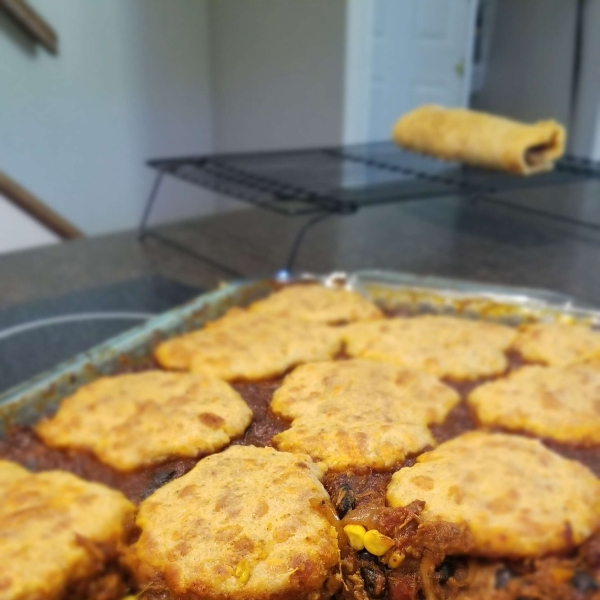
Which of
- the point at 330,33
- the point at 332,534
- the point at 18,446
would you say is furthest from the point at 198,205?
the point at 332,534

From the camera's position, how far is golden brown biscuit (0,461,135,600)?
21.1 inches

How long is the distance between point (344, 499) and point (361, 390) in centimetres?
19

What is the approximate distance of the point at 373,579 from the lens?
587 mm

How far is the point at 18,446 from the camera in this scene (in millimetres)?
756

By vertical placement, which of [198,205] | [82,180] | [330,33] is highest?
[330,33]

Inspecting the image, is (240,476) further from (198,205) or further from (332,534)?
(198,205)

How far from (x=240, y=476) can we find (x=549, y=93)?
3067mm

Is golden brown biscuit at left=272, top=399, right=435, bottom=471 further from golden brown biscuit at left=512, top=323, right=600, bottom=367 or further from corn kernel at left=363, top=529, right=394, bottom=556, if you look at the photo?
golden brown biscuit at left=512, top=323, right=600, bottom=367

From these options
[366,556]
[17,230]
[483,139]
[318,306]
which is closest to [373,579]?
[366,556]

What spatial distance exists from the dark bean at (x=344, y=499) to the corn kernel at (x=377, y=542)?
39 mm

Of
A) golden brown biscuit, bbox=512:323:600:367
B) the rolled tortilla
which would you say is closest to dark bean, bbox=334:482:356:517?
golden brown biscuit, bbox=512:323:600:367

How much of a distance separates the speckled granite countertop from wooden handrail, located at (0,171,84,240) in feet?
2.17

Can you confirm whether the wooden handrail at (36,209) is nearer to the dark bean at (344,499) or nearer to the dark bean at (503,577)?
the dark bean at (344,499)

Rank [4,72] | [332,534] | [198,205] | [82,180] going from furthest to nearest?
1. [198,205]
2. [82,180]
3. [4,72]
4. [332,534]
